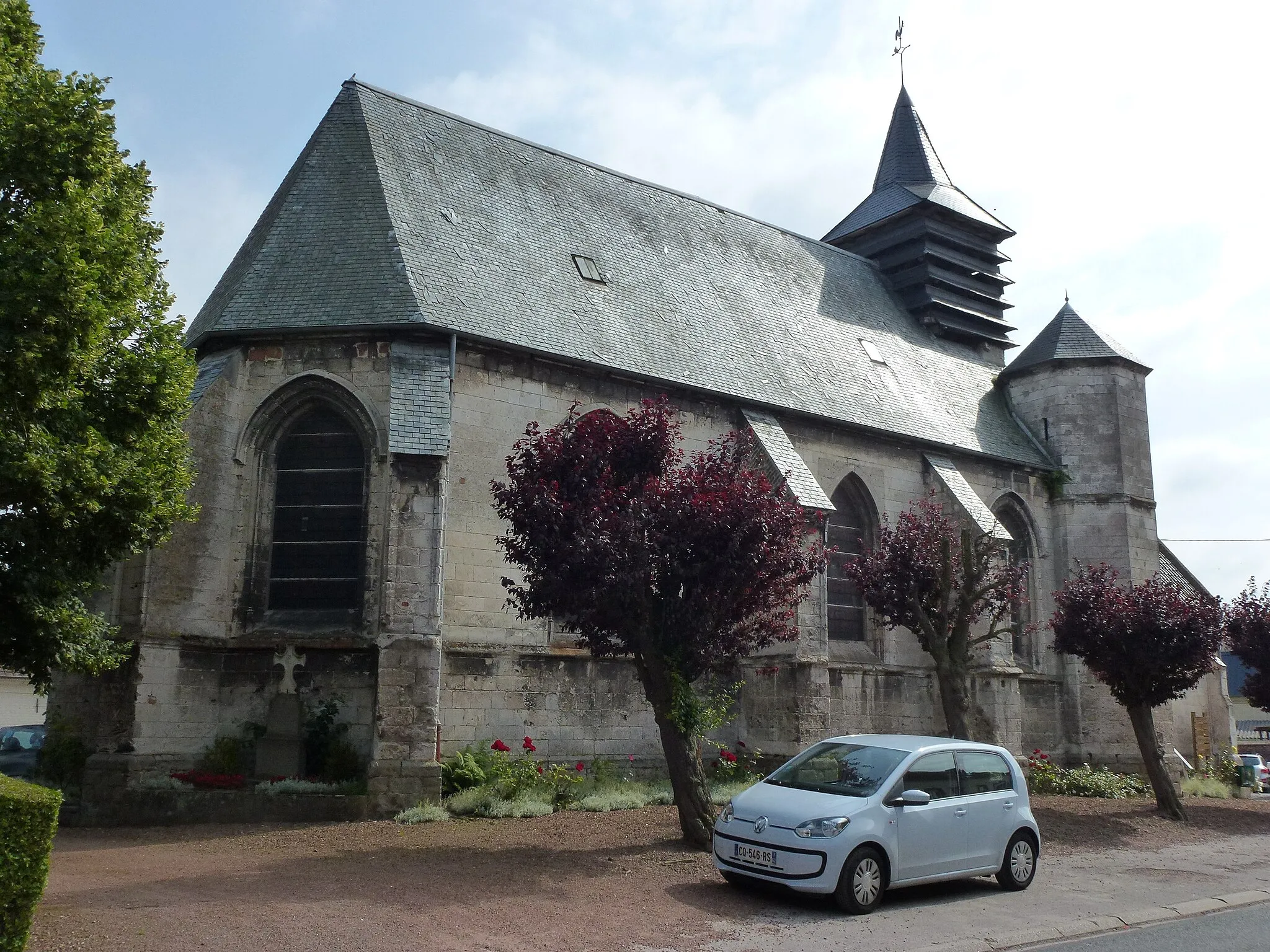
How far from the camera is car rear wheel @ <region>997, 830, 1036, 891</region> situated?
9.13m

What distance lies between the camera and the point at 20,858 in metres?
5.59

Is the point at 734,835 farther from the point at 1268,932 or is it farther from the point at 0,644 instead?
the point at 0,644

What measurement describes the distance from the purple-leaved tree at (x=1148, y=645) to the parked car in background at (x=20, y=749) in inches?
570

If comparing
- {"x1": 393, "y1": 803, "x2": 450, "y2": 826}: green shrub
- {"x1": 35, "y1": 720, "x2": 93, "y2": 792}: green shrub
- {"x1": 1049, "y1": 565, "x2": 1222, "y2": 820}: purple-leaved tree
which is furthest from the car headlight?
{"x1": 1049, "y1": 565, "x2": 1222, "y2": 820}: purple-leaved tree

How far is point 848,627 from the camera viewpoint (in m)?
17.8

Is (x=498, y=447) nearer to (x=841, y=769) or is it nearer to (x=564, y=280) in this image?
(x=564, y=280)

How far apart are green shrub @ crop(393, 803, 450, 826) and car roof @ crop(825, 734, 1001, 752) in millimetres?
4441

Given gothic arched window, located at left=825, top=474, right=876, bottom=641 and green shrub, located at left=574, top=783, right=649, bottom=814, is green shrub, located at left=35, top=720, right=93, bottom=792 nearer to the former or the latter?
green shrub, located at left=574, top=783, right=649, bottom=814

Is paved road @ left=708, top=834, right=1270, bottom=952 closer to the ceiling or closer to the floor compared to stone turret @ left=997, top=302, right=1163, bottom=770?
closer to the floor

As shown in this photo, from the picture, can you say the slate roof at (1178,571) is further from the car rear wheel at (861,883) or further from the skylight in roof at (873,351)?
the car rear wheel at (861,883)

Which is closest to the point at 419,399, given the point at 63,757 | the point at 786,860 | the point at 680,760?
the point at 680,760

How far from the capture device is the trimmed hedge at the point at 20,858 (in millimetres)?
5520

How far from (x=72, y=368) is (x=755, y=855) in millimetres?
6402

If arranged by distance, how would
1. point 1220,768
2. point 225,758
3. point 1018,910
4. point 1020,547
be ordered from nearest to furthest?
point 1018,910 < point 225,758 < point 1020,547 < point 1220,768
